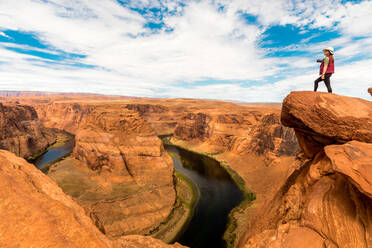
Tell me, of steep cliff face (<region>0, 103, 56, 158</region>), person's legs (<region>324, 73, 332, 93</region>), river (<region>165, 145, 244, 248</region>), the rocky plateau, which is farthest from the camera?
steep cliff face (<region>0, 103, 56, 158</region>)

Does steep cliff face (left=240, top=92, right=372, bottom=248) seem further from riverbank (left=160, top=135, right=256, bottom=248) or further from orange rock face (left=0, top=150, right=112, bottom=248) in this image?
riverbank (left=160, top=135, right=256, bottom=248)

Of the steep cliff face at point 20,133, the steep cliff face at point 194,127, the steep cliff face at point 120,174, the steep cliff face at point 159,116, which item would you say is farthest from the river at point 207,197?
the steep cliff face at point 159,116

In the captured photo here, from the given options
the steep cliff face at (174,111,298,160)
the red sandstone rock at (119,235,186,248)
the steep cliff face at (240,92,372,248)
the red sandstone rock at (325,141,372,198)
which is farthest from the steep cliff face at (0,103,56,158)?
the red sandstone rock at (325,141,372,198)

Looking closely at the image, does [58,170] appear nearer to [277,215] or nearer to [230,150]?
[277,215]

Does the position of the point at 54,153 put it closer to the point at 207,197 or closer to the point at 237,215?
the point at 207,197

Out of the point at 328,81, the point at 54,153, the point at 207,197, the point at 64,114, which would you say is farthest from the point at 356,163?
the point at 64,114

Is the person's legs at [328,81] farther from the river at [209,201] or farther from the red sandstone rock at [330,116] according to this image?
the river at [209,201]
